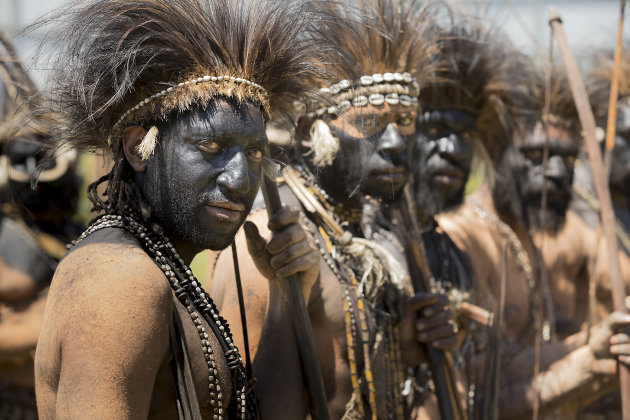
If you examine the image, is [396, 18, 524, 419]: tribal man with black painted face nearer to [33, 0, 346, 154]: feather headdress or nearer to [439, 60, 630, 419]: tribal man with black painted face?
[439, 60, 630, 419]: tribal man with black painted face

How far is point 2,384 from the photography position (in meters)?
4.67

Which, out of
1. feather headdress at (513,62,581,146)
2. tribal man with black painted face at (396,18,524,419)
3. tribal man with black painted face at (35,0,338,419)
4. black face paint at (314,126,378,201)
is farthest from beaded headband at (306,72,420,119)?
feather headdress at (513,62,581,146)

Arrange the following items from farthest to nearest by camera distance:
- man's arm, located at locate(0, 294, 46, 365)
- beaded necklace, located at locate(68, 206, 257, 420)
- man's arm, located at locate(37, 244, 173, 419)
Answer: man's arm, located at locate(0, 294, 46, 365) < beaded necklace, located at locate(68, 206, 257, 420) < man's arm, located at locate(37, 244, 173, 419)

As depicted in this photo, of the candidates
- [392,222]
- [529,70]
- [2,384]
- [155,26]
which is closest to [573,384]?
[392,222]

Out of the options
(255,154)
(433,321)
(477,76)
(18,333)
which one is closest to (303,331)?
(255,154)

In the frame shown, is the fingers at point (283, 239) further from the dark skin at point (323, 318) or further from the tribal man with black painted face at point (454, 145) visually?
the tribal man with black painted face at point (454, 145)

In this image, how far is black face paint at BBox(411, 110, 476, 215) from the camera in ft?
14.0

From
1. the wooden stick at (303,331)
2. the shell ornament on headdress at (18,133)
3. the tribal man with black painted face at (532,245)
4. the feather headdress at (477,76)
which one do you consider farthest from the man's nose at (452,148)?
the shell ornament on headdress at (18,133)

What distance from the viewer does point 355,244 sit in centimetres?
320

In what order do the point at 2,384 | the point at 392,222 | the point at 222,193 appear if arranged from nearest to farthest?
the point at 222,193
the point at 392,222
the point at 2,384

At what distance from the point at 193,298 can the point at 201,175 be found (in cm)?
34

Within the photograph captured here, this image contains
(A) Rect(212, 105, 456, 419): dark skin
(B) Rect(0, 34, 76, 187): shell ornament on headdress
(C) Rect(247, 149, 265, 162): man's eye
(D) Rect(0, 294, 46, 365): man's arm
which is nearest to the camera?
(C) Rect(247, 149, 265, 162): man's eye

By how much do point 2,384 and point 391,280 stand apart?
106 inches

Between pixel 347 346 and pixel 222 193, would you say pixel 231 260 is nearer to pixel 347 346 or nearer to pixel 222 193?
pixel 347 346
